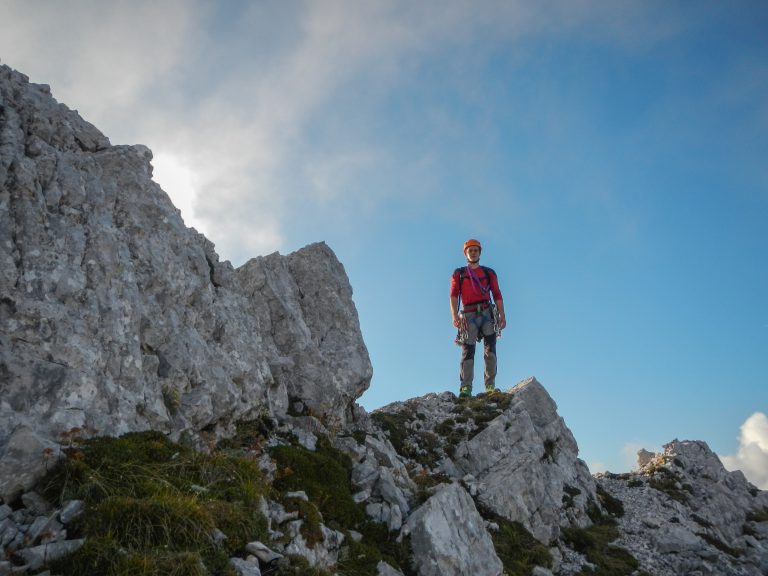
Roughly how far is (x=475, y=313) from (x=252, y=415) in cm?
1575

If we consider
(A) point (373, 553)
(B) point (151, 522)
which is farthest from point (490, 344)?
(B) point (151, 522)

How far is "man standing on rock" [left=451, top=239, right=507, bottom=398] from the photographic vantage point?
28547mm

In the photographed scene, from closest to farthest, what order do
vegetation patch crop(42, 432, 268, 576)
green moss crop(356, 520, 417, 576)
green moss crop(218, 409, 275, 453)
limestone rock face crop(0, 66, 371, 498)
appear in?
vegetation patch crop(42, 432, 268, 576), limestone rock face crop(0, 66, 371, 498), green moss crop(356, 520, 417, 576), green moss crop(218, 409, 275, 453)

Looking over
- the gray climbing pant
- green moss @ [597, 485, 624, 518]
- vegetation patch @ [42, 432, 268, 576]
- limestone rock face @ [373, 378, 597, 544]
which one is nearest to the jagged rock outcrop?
green moss @ [597, 485, 624, 518]

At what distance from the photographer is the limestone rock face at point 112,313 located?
11188 mm

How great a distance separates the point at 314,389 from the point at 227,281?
16.8 feet

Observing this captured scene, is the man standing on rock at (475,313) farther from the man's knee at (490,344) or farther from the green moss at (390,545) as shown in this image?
the green moss at (390,545)

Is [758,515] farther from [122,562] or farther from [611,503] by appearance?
[122,562]

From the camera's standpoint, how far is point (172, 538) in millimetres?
8008

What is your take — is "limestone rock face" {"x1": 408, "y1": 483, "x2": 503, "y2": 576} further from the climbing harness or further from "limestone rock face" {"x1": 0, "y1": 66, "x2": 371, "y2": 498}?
the climbing harness

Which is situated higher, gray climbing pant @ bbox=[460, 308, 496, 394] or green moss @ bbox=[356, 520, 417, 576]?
gray climbing pant @ bbox=[460, 308, 496, 394]

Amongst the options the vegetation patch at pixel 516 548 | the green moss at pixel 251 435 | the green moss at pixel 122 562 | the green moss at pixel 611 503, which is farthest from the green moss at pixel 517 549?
the green moss at pixel 122 562

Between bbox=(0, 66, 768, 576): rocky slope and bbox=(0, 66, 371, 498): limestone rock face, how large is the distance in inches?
2.0

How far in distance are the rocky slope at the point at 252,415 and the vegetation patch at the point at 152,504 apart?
104 mm
